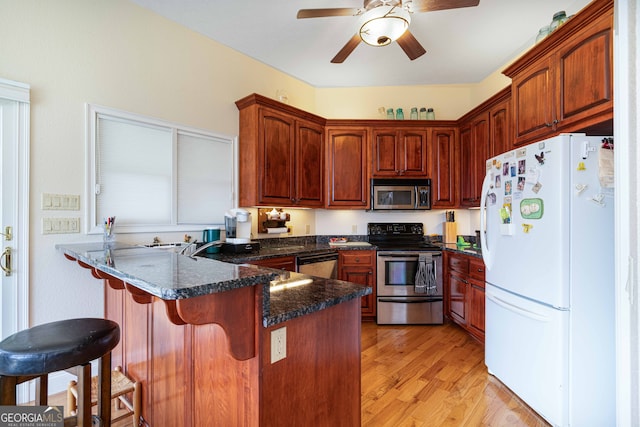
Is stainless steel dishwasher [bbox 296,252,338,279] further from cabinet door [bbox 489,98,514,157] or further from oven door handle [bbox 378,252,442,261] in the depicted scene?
cabinet door [bbox 489,98,514,157]

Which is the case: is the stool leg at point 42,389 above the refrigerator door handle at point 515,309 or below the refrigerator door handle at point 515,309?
below

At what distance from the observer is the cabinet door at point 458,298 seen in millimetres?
3078

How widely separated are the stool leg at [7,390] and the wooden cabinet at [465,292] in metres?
3.03

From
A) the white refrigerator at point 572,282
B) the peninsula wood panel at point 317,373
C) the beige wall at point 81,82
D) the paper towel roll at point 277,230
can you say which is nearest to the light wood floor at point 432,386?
the white refrigerator at point 572,282

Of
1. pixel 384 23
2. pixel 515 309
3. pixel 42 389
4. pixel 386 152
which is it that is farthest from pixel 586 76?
pixel 42 389

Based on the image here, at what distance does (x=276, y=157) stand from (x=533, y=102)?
2.29 metres

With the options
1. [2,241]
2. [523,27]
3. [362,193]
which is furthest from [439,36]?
[2,241]

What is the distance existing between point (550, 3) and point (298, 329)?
127 inches

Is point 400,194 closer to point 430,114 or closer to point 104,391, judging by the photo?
point 430,114

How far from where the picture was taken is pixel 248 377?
102cm

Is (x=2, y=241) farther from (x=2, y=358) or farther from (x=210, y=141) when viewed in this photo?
(x=210, y=141)

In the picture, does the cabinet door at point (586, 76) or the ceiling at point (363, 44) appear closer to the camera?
the cabinet door at point (586, 76)

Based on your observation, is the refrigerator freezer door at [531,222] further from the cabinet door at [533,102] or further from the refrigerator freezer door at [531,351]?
the cabinet door at [533,102]

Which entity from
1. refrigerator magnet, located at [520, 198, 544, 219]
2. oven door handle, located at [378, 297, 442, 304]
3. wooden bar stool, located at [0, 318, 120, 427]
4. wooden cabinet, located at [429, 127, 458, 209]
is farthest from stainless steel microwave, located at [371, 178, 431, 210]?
wooden bar stool, located at [0, 318, 120, 427]
